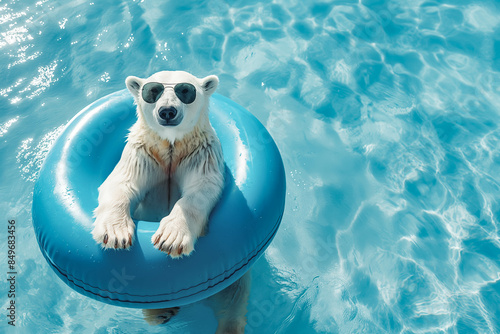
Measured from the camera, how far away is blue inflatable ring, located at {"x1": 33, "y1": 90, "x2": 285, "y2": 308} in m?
2.83

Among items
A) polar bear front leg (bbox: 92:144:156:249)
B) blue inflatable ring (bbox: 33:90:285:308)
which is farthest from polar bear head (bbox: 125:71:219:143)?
blue inflatable ring (bbox: 33:90:285:308)

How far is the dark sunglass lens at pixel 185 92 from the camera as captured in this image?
9.69 feet

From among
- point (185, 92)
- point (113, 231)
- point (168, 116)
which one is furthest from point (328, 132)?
point (113, 231)

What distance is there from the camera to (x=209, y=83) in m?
3.21

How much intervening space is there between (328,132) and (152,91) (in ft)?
10.1

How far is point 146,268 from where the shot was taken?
9.19ft

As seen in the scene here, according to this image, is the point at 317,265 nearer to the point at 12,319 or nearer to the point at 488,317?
the point at 488,317

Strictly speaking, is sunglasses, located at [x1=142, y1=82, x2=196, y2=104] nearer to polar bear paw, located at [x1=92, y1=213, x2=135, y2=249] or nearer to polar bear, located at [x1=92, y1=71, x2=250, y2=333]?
polar bear, located at [x1=92, y1=71, x2=250, y2=333]

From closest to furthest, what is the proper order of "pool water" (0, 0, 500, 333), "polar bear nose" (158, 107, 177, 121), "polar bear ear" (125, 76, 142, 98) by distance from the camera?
1. "polar bear nose" (158, 107, 177, 121)
2. "polar bear ear" (125, 76, 142, 98)
3. "pool water" (0, 0, 500, 333)

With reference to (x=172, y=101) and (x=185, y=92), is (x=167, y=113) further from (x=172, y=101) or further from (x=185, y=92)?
(x=185, y=92)

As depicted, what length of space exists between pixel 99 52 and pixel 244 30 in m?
2.07

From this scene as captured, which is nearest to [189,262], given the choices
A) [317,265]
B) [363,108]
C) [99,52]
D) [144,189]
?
[144,189]

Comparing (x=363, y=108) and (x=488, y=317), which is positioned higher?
(x=363, y=108)

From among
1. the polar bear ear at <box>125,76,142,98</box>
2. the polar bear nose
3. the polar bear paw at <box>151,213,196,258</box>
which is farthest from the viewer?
the polar bear ear at <box>125,76,142,98</box>
